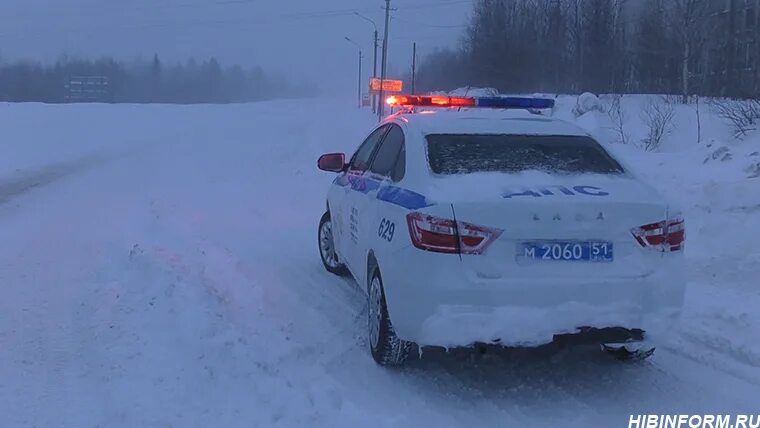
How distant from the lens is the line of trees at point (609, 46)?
35.0 metres

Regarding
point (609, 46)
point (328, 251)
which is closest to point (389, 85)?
point (609, 46)

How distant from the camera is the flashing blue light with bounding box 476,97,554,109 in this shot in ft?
20.6

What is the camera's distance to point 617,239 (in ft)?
14.5

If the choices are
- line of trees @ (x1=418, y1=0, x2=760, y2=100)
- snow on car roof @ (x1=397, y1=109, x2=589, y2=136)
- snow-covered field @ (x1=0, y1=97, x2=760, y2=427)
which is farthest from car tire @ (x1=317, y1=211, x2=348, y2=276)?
line of trees @ (x1=418, y1=0, x2=760, y2=100)

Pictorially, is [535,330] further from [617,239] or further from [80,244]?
[80,244]

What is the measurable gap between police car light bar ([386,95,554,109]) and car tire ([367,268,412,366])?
1711 mm

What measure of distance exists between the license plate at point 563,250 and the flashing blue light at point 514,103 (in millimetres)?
2116

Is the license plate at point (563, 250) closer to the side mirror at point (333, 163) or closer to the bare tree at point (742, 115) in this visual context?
the side mirror at point (333, 163)

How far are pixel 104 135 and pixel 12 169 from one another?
1411 centimetres

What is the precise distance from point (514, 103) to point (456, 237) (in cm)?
227

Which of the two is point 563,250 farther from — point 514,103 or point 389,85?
point 389,85

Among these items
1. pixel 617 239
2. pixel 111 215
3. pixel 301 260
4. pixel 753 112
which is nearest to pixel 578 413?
pixel 617 239

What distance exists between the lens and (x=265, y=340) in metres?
5.41

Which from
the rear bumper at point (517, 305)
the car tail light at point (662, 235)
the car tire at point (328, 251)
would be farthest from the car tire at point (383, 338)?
the car tire at point (328, 251)
